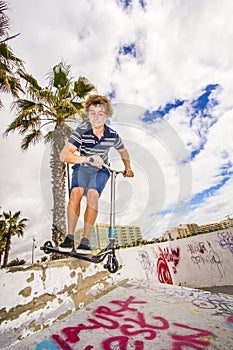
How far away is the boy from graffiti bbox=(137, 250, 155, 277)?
5.11 metres

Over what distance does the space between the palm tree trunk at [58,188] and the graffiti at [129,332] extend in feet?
14.6

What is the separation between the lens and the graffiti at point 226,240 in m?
8.36

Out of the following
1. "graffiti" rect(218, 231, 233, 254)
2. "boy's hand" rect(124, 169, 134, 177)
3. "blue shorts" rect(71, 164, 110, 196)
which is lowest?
"graffiti" rect(218, 231, 233, 254)

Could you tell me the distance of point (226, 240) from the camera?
8453 millimetres

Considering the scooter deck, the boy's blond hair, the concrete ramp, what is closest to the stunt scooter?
the scooter deck

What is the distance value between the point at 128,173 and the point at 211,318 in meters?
2.23

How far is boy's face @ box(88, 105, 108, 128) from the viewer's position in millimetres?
3354

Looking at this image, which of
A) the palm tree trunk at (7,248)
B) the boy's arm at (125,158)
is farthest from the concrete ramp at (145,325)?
the palm tree trunk at (7,248)

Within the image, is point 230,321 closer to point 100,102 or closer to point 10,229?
point 100,102

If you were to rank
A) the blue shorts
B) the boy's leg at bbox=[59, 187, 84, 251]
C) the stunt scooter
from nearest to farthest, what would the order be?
the stunt scooter < the boy's leg at bbox=[59, 187, 84, 251] < the blue shorts

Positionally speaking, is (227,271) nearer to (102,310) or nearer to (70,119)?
(102,310)

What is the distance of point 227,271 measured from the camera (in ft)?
27.6

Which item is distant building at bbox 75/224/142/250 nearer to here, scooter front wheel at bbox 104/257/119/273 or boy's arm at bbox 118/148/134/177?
scooter front wheel at bbox 104/257/119/273

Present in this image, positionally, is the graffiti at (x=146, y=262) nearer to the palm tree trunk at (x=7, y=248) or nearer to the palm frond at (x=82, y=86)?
Result: the palm frond at (x=82, y=86)
